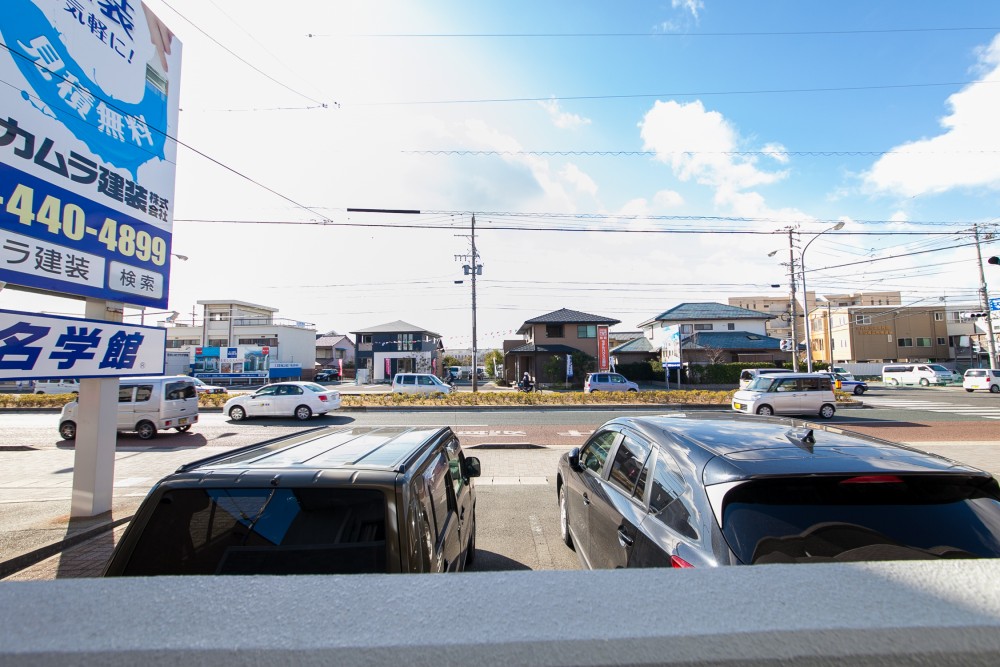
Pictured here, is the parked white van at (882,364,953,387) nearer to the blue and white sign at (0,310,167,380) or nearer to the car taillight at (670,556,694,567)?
the car taillight at (670,556,694,567)

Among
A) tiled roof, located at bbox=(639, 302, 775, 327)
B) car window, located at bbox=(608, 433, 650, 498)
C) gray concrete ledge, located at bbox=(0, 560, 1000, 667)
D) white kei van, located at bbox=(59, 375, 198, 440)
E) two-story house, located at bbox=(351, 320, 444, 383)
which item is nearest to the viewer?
gray concrete ledge, located at bbox=(0, 560, 1000, 667)

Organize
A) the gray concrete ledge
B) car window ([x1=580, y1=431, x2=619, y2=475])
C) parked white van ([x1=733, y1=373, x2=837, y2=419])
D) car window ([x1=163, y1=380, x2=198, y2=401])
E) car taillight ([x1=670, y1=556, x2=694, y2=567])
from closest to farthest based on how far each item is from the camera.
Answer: the gray concrete ledge
car taillight ([x1=670, y1=556, x2=694, y2=567])
car window ([x1=580, y1=431, x2=619, y2=475])
car window ([x1=163, y1=380, x2=198, y2=401])
parked white van ([x1=733, y1=373, x2=837, y2=419])

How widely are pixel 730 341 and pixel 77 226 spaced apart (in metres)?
43.7

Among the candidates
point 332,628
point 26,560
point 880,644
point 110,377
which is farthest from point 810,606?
point 110,377

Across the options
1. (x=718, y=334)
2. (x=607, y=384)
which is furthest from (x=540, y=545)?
(x=718, y=334)

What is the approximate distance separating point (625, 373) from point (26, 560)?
132ft

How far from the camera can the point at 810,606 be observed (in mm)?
1168

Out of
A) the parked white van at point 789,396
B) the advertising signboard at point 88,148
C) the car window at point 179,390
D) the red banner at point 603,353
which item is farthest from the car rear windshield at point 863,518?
the red banner at point 603,353

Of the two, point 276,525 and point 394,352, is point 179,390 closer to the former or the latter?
point 276,525

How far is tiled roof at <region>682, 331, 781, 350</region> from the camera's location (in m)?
40.4

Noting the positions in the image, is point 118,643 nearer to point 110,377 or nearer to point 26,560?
point 26,560

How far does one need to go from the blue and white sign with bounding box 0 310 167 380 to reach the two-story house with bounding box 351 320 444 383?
44158 mm

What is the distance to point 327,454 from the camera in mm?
2709

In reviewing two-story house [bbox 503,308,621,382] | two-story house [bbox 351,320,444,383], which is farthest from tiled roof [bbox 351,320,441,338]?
two-story house [bbox 503,308,621,382]
